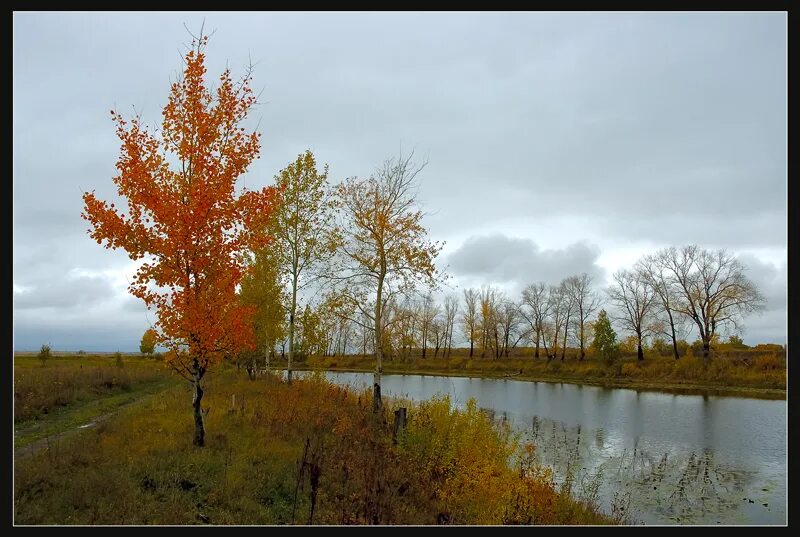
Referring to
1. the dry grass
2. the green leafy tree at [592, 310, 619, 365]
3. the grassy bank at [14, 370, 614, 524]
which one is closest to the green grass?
the dry grass

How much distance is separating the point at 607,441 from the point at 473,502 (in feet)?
42.6

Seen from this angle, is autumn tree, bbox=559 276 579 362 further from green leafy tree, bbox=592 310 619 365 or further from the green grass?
the green grass

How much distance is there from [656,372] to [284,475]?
5285 centimetres

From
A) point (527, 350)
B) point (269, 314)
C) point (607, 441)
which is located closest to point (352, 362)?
point (527, 350)

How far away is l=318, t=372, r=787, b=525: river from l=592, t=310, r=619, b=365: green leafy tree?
22.6m

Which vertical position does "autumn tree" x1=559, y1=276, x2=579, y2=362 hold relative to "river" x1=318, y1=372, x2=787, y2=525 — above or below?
above

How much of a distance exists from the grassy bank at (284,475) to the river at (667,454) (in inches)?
135

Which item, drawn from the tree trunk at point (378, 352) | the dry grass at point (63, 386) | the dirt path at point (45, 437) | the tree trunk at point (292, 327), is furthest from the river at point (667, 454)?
the dry grass at point (63, 386)

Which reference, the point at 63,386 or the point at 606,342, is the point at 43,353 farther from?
the point at 606,342

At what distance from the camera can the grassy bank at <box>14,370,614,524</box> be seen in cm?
902

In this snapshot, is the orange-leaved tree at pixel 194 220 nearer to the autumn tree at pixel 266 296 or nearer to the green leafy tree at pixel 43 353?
the autumn tree at pixel 266 296

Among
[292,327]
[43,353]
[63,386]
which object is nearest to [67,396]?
[63,386]
